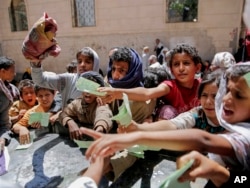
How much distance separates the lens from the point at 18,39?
1109 centimetres

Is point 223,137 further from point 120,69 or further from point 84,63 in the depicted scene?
point 84,63

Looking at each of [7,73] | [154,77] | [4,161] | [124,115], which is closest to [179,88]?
[154,77]

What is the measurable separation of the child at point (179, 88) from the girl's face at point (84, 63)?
0.78m

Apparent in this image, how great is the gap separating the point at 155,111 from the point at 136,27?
7762mm

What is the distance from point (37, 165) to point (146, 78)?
0.95 m

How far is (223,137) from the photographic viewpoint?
2.45 feet

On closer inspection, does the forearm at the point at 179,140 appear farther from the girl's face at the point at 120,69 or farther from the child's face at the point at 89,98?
the girl's face at the point at 120,69

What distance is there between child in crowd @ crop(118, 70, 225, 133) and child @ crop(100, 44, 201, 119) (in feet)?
0.65

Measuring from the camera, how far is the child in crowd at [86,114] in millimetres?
1446

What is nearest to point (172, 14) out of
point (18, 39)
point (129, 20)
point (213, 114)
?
point (129, 20)

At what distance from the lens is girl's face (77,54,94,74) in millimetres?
2090

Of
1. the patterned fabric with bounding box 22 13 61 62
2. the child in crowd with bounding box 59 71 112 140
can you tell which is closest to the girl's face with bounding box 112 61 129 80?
the child in crowd with bounding box 59 71 112 140

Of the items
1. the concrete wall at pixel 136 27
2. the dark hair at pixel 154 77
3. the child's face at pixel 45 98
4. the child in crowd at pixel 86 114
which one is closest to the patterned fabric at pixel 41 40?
the child in crowd at pixel 86 114

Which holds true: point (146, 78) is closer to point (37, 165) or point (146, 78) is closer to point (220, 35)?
point (37, 165)
